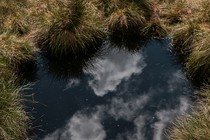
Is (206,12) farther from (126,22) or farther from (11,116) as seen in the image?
(11,116)

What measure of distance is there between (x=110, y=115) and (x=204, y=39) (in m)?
2.77

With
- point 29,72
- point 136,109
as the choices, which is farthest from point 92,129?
point 29,72

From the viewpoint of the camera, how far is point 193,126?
22.5 ft

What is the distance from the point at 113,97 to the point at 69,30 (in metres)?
2.24

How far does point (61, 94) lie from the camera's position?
28.7 ft

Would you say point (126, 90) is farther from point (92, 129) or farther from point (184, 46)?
point (184, 46)

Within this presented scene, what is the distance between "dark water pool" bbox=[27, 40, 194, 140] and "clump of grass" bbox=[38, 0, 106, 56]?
1.44ft

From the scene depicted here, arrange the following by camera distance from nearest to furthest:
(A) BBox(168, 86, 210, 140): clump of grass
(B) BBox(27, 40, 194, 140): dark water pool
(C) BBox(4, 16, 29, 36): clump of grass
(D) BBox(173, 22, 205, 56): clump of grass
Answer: (A) BBox(168, 86, 210, 140): clump of grass
(B) BBox(27, 40, 194, 140): dark water pool
(D) BBox(173, 22, 205, 56): clump of grass
(C) BBox(4, 16, 29, 36): clump of grass

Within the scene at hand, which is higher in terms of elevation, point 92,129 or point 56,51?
point 56,51

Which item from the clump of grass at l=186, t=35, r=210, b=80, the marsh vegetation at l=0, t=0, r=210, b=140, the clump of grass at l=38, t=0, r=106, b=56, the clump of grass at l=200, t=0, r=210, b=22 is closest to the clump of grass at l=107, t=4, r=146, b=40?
the marsh vegetation at l=0, t=0, r=210, b=140

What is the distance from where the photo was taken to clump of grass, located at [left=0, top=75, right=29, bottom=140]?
23.2 feet

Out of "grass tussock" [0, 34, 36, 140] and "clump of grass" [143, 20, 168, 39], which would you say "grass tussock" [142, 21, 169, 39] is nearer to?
"clump of grass" [143, 20, 168, 39]

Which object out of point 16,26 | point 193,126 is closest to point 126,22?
point 16,26

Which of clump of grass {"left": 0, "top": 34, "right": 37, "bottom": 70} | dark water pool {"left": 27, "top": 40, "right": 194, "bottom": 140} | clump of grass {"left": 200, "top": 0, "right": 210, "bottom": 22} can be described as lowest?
dark water pool {"left": 27, "top": 40, "right": 194, "bottom": 140}
